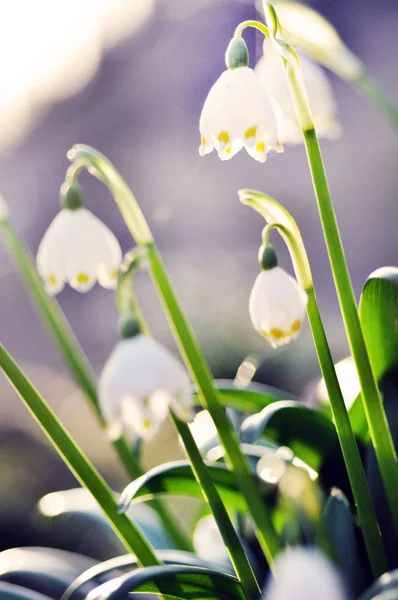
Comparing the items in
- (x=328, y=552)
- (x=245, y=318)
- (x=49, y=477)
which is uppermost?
(x=245, y=318)

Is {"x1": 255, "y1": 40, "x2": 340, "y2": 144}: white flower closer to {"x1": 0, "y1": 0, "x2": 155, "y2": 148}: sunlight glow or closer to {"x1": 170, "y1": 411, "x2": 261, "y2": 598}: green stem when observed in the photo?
{"x1": 170, "y1": 411, "x2": 261, "y2": 598}: green stem

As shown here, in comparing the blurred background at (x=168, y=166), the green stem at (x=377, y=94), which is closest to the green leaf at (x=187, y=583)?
the green stem at (x=377, y=94)

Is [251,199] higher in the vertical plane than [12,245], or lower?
lower

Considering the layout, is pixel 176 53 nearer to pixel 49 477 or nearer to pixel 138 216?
pixel 49 477

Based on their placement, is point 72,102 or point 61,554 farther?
point 72,102

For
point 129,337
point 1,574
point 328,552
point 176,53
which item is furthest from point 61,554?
point 176,53

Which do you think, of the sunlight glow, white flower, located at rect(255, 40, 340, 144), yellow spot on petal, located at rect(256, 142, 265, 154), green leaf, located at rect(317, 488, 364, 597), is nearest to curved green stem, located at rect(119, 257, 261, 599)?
green leaf, located at rect(317, 488, 364, 597)

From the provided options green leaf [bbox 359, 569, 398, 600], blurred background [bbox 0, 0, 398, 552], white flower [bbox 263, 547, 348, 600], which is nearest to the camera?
green leaf [bbox 359, 569, 398, 600]

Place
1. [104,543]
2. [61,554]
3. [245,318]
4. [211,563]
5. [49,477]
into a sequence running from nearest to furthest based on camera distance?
[211,563] < [61,554] < [104,543] < [49,477] < [245,318]
